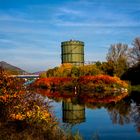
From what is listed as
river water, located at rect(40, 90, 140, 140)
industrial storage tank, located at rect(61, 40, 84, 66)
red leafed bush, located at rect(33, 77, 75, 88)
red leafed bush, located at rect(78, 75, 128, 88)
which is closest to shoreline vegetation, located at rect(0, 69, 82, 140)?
river water, located at rect(40, 90, 140, 140)

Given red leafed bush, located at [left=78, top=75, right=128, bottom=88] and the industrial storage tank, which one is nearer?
red leafed bush, located at [left=78, top=75, right=128, bottom=88]

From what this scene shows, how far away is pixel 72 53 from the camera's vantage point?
9550 centimetres

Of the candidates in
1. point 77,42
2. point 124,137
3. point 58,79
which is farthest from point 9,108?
point 77,42

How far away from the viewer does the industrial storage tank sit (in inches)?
3760

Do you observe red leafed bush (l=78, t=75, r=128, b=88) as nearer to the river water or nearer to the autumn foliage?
the autumn foliage

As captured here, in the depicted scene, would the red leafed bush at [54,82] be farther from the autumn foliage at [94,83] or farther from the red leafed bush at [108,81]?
the red leafed bush at [108,81]

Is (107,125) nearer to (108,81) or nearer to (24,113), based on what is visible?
(24,113)

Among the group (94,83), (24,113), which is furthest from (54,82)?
(24,113)

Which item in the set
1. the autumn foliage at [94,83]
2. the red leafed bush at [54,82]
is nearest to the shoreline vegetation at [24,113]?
the autumn foliage at [94,83]

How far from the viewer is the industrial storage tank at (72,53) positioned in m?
95.5

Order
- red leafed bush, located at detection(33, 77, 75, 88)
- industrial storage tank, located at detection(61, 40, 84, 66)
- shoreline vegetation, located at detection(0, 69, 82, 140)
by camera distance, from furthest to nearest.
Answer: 1. industrial storage tank, located at detection(61, 40, 84, 66)
2. red leafed bush, located at detection(33, 77, 75, 88)
3. shoreline vegetation, located at detection(0, 69, 82, 140)

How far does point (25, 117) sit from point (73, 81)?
56.2 m

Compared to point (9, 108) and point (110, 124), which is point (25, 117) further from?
point (110, 124)

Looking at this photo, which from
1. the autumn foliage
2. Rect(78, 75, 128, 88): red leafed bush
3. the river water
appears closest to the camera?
the river water
